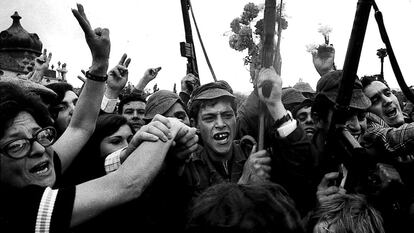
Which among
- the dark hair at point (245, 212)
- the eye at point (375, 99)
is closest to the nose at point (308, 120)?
the eye at point (375, 99)

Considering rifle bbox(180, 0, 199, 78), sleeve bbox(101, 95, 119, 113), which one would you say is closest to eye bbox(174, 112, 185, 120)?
sleeve bbox(101, 95, 119, 113)

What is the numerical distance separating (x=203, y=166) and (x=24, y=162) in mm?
1301

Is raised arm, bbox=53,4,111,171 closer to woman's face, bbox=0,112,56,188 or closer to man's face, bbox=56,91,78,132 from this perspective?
woman's face, bbox=0,112,56,188

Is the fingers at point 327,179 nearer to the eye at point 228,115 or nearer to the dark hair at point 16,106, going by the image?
the eye at point 228,115

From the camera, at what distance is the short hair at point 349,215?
6.29 ft

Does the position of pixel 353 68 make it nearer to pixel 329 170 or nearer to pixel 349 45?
pixel 349 45

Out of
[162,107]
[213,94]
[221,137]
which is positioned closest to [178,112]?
[162,107]

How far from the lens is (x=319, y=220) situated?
2.01 m

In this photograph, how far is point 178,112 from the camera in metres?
3.67

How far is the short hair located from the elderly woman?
37.9 inches

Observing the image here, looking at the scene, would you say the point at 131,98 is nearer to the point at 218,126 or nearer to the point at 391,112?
the point at 218,126

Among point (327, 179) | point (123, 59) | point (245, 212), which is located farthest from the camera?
point (123, 59)

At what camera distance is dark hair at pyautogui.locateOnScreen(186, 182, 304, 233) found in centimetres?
102

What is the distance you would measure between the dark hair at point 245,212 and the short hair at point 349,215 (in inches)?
37.6
